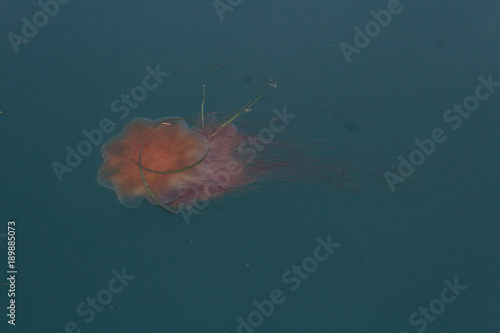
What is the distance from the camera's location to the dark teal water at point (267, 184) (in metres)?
2.18

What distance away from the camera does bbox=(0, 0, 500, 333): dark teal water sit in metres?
2.18

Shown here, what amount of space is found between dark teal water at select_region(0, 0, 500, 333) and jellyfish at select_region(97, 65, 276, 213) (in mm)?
73

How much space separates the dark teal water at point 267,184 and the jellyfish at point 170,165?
7 cm

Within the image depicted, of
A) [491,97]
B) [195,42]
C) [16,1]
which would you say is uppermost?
[16,1]

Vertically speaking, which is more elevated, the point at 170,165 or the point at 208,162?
the point at 170,165

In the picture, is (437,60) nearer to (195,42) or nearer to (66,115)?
(195,42)

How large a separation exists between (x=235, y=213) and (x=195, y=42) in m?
1.08

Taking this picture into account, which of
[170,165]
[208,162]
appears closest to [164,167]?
[170,165]

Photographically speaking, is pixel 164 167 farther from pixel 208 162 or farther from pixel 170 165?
pixel 208 162

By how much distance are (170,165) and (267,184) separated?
1.97 ft

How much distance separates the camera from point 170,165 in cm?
222

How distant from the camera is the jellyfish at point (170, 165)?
2195mm

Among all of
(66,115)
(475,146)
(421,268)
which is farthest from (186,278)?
(475,146)

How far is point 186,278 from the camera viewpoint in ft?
7.15
